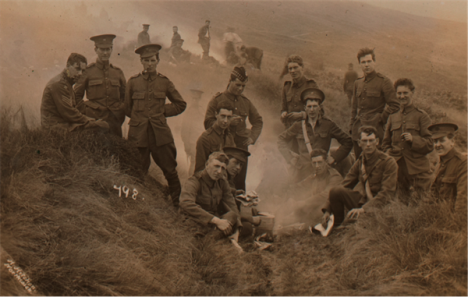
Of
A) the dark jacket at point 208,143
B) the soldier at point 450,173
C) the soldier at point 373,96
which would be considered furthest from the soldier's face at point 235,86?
the soldier at point 450,173

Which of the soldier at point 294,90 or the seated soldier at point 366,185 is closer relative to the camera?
the seated soldier at point 366,185

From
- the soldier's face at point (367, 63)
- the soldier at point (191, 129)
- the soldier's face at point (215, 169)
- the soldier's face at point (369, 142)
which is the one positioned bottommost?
the soldier at point (191, 129)

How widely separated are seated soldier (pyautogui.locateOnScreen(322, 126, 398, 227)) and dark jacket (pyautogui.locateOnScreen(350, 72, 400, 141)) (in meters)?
0.99

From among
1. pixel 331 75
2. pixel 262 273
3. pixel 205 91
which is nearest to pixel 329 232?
pixel 262 273

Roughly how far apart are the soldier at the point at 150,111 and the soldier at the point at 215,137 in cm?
51

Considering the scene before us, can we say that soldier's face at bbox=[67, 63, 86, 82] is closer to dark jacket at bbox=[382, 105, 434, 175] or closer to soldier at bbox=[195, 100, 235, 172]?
soldier at bbox=[195, 100, 235, 172]

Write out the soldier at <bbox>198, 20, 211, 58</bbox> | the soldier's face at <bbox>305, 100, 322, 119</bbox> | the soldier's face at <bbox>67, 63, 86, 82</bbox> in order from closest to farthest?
the soldier's face at <bbox>67, 63, 86, 82</bbox>, the soldier's face at <bbox>305, 100, 322, 119</bbox>, the soldier at <bbox>198, 20, 211, 58</bbox>

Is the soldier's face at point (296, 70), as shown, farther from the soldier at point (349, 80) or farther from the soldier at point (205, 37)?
the soldier at point (349, 80)

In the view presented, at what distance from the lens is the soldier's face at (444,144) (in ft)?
13.5

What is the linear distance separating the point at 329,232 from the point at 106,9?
19.6 feet

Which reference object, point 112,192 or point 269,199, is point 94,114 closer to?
point 112,192

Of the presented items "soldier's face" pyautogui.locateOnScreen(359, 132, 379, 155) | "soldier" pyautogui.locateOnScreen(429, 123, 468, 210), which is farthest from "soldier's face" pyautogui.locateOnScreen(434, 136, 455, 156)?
"soldier's face" pyautogui.locateOnScreen(359, 132, 379, 155)

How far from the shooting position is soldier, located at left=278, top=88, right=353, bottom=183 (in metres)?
5.99

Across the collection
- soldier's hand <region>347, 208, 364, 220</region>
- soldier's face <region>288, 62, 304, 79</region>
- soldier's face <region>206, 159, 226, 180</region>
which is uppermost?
soldier's face <region>288, 62, 304, 79</region>
